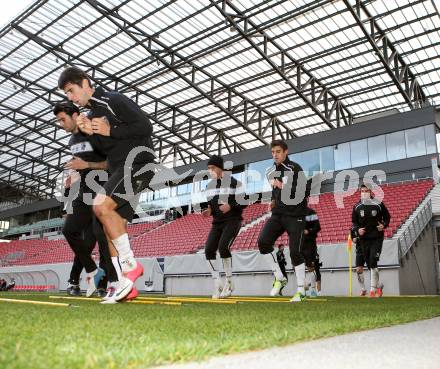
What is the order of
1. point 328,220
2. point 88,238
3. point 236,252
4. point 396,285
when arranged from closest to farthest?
point 88,238 < point 396,285 < point 236,252 < point 328,220

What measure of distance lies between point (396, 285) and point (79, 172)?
8121mm

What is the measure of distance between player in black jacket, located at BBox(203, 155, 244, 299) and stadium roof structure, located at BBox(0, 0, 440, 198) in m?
14.1

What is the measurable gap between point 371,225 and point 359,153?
15.0m

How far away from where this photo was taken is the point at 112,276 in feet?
15.3

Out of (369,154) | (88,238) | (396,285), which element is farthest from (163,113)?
(88,238)

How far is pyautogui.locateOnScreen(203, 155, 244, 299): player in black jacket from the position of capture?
582cm

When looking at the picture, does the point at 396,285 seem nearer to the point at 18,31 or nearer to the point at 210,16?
the point at 210,16

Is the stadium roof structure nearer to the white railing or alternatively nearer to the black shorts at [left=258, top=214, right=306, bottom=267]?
the white railing

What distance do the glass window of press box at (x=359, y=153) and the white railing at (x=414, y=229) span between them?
5594 mm

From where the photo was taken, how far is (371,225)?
7219 millimetres

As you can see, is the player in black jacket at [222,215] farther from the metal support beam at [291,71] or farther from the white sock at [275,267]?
the metal support beam at [291,71]

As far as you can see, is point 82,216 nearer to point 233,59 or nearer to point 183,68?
point 233,59

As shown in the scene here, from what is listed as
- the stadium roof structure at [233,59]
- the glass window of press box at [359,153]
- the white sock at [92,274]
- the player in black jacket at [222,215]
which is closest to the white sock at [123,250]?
the white sock at [92,274]

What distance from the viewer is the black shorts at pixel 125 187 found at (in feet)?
11.9
